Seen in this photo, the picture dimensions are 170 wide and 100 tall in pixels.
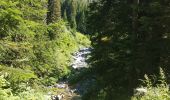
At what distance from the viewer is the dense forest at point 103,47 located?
11.7 meters

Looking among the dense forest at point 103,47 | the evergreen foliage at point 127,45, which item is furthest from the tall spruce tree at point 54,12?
the evergreen foliage at point 127,45

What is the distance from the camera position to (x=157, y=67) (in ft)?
48.8

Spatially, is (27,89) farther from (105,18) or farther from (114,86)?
(105,18)

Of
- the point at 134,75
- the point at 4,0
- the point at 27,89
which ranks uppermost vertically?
the point at 4,0

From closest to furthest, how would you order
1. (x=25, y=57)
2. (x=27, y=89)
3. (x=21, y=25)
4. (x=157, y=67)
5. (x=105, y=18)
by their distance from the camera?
(x=27, y=89) < (x=21, y=25) < (x=25, y=57) < (x=157, y=67) < (x=105, y=18)

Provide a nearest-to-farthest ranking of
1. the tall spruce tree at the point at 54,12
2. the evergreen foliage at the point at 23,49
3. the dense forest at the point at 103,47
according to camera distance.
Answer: the evergreen foliage at the point at 23,49, the dense forest at the point at 103,47, the tall spruce tree at the point at 54,12

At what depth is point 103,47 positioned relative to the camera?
16.2 m

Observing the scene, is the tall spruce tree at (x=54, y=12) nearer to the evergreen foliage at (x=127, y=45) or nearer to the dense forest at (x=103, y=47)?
the dense forest at (x=103, y=47)

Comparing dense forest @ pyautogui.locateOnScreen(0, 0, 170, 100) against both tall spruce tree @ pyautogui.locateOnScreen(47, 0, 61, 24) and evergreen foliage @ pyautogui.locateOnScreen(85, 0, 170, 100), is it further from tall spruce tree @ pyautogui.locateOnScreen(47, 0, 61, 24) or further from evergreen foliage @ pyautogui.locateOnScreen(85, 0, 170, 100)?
tall spruce tree @ pyautogui.locateOnScreen(47, 0, 61, 24)

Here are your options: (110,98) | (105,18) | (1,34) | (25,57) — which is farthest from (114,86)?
(1,34)

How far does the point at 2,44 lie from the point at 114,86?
21.2 feet

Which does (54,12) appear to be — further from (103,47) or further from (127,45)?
(127,45)

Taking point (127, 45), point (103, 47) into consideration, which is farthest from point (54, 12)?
point (127, 45)

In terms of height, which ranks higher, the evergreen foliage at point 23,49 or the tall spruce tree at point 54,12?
the evergreen foliage at point 23,49
